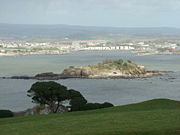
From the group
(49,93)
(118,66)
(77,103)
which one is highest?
(49,93)

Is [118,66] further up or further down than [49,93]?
further down

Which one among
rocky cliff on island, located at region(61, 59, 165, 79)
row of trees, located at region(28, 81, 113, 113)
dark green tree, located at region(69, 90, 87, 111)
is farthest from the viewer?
rocky cliff on island, located at region(61, 59, 165, 79)

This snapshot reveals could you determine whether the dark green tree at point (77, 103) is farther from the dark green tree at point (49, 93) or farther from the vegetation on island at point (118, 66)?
the vegetation on island at point (118, 66)

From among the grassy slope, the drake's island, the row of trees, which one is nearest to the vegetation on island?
the drake's island

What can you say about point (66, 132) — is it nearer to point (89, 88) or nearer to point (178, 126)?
point (178, 126)

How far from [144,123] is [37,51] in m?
97.6

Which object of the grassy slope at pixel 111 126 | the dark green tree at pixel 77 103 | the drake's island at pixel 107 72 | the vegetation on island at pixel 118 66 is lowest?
Answer: the drake's island at pixel 107 72

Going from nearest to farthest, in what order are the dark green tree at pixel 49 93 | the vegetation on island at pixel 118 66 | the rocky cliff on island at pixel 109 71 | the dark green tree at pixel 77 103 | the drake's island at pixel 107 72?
the dark green tree at pixel 77 103, the dark green tree at pixel 49 93, the drake's island at pixel 107 72, the rocky cliff on island at pixel 109 71, the vegetation on island at pixel 118 66

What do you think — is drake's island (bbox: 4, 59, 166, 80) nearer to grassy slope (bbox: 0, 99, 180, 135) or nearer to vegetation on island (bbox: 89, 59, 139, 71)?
vegetation on island (bbox: 89, 59, 139, 71)

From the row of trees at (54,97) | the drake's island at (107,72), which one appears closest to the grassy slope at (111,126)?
the row of trees at (54,97)

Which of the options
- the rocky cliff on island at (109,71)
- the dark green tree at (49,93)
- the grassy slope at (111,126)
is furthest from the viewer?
the rocky cliff on island at (109,71)

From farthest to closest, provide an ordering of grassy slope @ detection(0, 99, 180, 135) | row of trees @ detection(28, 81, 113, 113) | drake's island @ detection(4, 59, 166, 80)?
drake's island @ detection(4, 59, 166, 80), row of trees @ detection(28, 81, 113, 113), grassy slope @ detection(0, 99, 180, 135)

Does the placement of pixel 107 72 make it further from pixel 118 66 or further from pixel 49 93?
pixel 49 93

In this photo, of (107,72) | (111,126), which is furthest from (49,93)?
(107,72)
